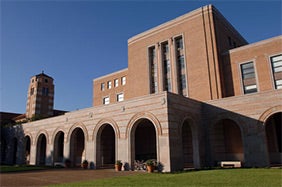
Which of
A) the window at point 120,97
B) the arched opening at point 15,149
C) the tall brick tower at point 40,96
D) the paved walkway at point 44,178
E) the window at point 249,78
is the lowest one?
the paved walkway at point 44,178

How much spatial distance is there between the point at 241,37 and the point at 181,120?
2491 cm

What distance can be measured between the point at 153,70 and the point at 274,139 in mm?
17798

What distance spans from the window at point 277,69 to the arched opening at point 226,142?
7096 millimetres

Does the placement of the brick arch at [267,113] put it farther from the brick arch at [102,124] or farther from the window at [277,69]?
the brick arch at [102,124]

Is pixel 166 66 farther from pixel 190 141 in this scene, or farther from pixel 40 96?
pixel 40 96

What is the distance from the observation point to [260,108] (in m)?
20.4

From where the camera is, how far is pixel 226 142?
A: 76.8 feet

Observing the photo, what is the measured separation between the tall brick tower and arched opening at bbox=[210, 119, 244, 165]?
62090 millimetres

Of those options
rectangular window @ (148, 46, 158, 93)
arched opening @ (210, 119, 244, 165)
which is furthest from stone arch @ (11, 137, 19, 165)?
arched opening @ (210, 119, 244, 165)

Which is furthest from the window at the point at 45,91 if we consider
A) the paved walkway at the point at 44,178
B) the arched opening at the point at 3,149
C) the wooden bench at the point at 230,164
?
the wooden bench at the point at 230,164

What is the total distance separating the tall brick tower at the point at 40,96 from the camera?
73.9 metres

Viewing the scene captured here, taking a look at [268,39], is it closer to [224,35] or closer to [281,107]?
[224,35]

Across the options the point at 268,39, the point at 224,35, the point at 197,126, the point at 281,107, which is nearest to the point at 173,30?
the point at 224,35

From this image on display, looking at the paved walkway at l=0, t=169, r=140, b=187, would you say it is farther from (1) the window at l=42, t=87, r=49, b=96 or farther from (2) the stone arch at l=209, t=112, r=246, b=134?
(1) the window at l=42, t=87, r=49, b=96
